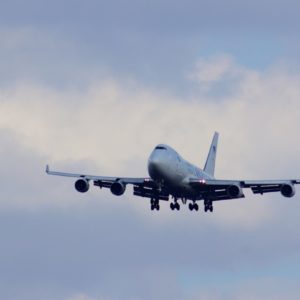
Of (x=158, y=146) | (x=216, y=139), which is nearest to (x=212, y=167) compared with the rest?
(x=216, y=139)

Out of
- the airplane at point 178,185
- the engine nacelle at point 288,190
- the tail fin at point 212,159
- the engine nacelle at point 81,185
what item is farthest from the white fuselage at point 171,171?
the tail fin at point 212,159

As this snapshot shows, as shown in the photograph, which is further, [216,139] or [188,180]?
[216,139]

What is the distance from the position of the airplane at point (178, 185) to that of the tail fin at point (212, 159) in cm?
1872

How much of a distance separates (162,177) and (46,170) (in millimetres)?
11399

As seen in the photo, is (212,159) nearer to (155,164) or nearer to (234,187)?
(234,187)

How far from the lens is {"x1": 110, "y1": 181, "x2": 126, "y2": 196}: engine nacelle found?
118m

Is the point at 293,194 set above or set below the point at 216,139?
below

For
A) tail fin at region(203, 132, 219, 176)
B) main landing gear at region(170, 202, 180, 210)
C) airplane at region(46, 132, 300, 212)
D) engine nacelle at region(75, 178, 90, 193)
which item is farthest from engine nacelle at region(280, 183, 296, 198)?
tail fin at region(203, 132, 219, 176)

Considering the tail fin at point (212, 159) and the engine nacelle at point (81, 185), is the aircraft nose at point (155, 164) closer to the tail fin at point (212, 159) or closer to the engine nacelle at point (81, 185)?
the engine nacelle at point (81, 185)

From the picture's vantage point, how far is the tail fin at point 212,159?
465ft

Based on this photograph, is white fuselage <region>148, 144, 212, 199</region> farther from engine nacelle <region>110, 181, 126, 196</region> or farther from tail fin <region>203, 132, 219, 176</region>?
tail fin <region>203, 132, 219, 176</region>

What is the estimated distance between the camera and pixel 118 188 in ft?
387

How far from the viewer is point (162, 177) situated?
111438 mm

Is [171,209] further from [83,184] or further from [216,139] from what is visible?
[216,139]
